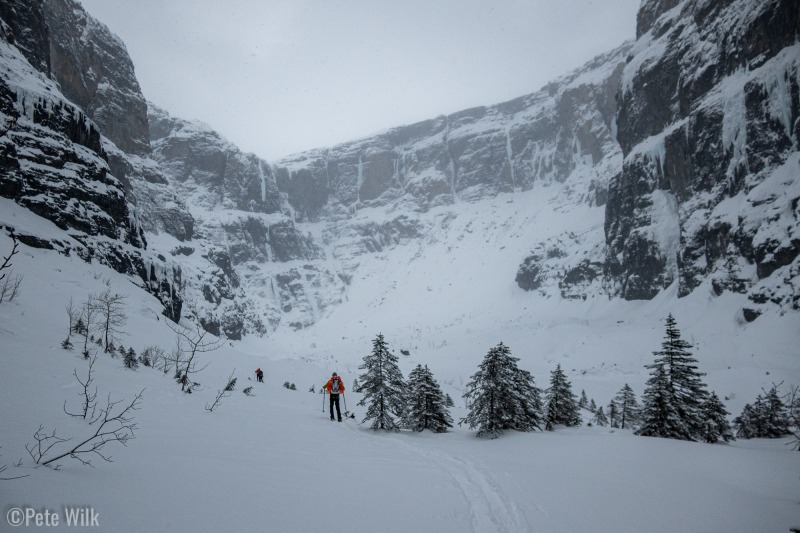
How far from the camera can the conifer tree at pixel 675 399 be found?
47.0ft

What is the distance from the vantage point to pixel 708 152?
7375cm

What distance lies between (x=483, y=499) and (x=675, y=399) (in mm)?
13218

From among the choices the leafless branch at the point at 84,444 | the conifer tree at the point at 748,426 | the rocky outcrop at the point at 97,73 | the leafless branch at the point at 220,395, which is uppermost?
the rocky outcrop at the point at 97,73

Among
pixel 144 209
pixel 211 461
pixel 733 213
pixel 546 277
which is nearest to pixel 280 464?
pixel 211 461

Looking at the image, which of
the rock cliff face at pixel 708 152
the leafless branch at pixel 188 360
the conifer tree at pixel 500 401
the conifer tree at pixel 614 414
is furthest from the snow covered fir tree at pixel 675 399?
the rock cliff face at pixel 708 152

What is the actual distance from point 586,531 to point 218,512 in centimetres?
Answer: 423

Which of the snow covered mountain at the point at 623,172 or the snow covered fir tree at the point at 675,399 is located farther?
the snow covered mountain at the point at 623,172

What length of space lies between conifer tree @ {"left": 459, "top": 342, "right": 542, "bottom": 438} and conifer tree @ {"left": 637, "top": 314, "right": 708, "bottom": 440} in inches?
184

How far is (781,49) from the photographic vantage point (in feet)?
200

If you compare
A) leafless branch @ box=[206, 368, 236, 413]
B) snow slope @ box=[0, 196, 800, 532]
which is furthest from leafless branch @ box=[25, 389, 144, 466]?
leafless branch @ box=[206, 368, 236, 413]

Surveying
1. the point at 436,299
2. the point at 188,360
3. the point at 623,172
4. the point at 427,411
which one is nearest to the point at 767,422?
the point at 427,411

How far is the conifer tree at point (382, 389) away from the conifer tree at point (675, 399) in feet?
31.8

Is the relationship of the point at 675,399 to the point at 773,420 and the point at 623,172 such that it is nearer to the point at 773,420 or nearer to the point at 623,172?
the point at 773,420

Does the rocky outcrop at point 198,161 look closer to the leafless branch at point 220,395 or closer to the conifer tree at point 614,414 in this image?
the conifer tree at point 614,414
